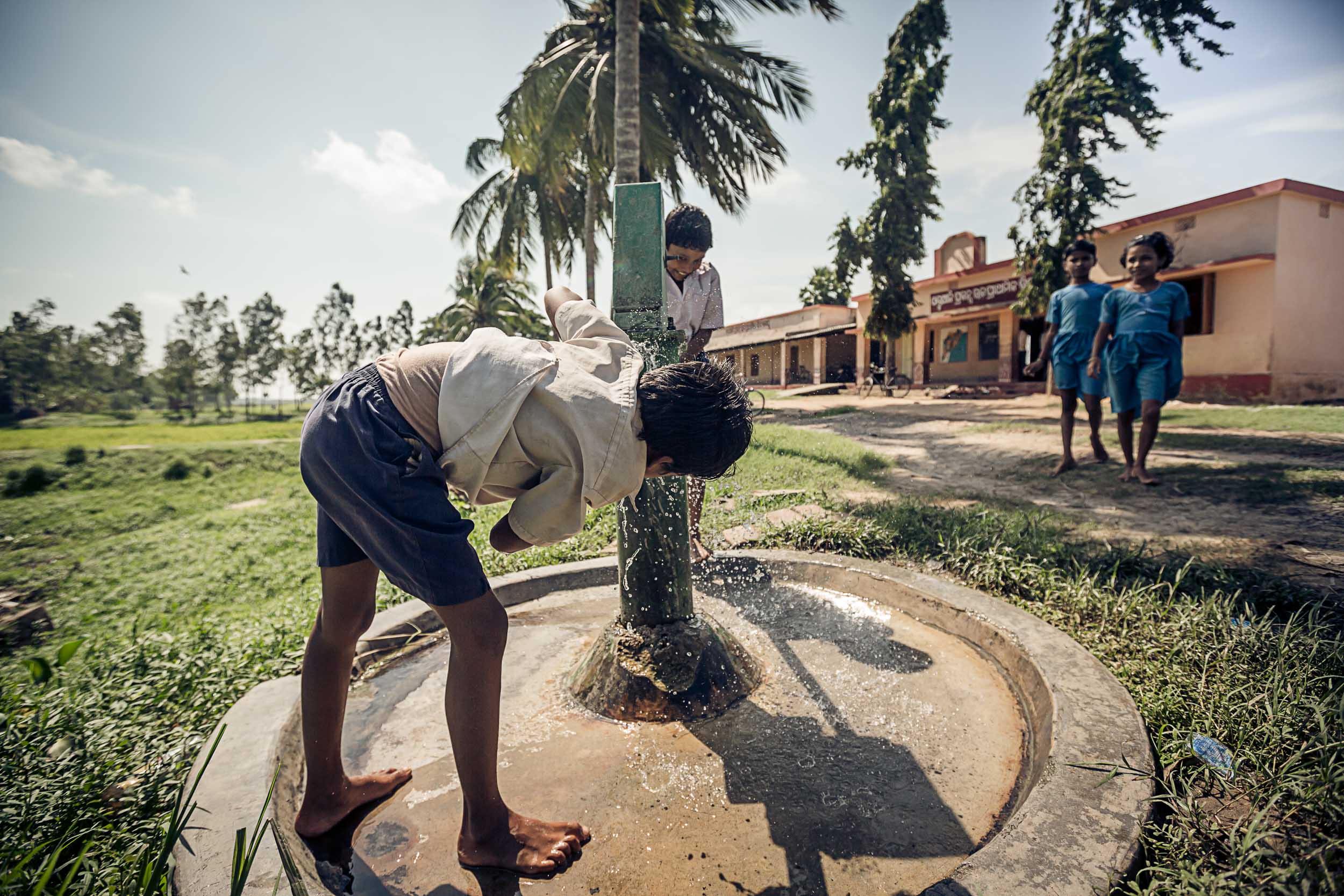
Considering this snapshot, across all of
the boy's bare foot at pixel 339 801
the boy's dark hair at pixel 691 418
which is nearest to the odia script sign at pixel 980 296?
the boy's dark hair at pixel 691 418

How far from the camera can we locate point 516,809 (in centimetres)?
147

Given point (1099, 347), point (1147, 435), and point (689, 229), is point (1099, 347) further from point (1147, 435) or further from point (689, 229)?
point (689, 229)

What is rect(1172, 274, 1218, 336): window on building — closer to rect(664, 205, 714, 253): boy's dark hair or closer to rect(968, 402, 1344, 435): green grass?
rect(968, 402, 1344, 435): green grass

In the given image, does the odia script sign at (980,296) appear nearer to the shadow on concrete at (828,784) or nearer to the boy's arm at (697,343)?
the boy's arm at (697,343)

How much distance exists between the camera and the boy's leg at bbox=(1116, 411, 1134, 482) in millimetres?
4066

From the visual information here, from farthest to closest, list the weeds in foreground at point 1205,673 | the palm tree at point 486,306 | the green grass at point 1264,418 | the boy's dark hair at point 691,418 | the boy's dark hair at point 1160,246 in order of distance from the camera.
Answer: the palm tree at point 486,306, the green grass at point 1264,418, the boy's dark hair at point 1160,246, the boy's dark hair at point 691,418, the weeds in foreground at point 1205,673

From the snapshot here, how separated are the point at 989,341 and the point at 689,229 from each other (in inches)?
678

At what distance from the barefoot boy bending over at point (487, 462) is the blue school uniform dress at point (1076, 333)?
431 centimetres

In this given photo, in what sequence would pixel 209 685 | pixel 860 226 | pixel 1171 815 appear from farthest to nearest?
pixel 860 226 < pixel 209 685 < pixel 1171 815

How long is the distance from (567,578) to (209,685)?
1.36 metres

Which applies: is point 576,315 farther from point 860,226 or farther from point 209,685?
point 860,226

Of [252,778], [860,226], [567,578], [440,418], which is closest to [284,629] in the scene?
[567,578]

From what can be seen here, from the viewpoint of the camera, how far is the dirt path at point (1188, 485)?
2715 mm

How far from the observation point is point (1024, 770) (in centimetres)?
A: 149
